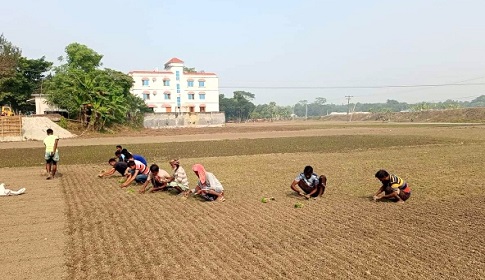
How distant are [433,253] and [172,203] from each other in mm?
6448

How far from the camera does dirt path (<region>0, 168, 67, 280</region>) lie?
19.3 ft

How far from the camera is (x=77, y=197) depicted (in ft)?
36.8

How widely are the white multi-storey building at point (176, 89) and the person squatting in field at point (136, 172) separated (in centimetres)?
6406

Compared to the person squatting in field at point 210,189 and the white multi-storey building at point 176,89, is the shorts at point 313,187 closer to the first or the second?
the person squatting in field at point 210,189

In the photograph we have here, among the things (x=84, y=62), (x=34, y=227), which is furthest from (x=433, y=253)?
(x=84, y=62)

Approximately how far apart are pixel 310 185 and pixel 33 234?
22.4ft

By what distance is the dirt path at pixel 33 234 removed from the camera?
231 inches

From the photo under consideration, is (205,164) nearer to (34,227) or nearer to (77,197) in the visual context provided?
(77,197)

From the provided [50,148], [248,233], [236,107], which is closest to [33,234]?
[248,233]

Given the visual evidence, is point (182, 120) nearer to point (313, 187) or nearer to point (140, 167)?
point (140, 167)

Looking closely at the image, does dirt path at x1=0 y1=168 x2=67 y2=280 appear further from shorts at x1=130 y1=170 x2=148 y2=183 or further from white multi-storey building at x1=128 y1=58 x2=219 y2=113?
white multi-storey building at x1=128 y1=58 x2=219 y2=113

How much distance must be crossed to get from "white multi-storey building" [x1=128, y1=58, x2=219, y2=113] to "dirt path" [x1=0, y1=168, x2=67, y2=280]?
2553 inches

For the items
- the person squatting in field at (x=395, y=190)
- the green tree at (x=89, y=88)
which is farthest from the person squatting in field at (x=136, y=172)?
the green tree at (x=89, y=88)

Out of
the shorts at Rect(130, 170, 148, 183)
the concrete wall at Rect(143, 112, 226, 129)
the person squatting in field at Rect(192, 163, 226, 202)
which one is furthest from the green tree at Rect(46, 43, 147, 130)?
the person squatting in field at Rect(192, 163, 226, 202)
